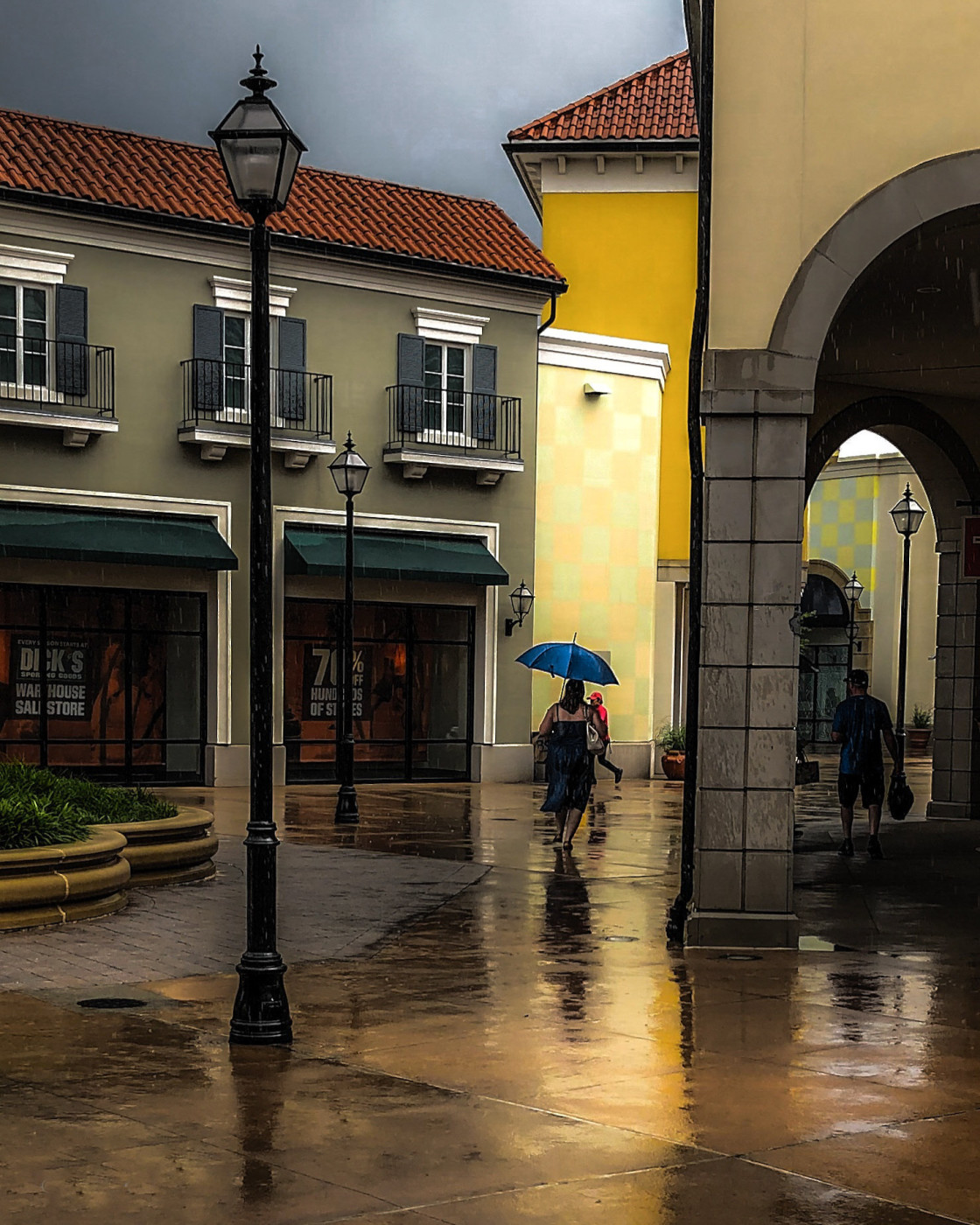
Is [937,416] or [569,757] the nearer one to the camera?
[569,757]

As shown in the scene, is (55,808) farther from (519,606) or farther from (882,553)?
(882,553)

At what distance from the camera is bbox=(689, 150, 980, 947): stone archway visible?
11.5m

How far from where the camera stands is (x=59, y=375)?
26.6m

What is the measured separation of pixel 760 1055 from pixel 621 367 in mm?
26020

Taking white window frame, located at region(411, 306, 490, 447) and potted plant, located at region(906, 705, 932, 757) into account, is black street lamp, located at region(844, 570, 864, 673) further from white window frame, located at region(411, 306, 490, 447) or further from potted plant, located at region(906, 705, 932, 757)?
white window frame, located at region(411, 306, 490, 447)

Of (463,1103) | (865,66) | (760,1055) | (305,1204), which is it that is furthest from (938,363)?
(305,1204)

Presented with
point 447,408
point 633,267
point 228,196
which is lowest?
point 447,408

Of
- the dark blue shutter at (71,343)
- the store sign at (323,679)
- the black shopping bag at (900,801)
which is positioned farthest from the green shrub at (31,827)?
the store sign at (323,679)

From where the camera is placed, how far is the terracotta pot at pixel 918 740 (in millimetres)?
45938

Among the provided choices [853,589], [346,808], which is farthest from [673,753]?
[853,589]

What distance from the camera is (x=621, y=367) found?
109 ft

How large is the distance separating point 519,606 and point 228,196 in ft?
29.1

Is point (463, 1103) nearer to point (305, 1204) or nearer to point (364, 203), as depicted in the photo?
point (305, 1204)

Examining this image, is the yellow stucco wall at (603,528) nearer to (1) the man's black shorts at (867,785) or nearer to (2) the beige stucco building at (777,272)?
(1) the man's black shorts at (867,785)
